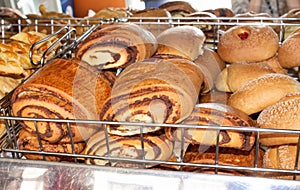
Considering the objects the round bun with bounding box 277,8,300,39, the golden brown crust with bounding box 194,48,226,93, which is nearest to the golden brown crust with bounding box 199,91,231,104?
the golden brown crust with bounding box 194,48,226,93

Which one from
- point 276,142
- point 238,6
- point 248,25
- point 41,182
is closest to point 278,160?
point 276,142

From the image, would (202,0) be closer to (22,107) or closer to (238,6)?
(238,6)

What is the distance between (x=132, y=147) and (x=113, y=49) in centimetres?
18

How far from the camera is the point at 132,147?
539mm

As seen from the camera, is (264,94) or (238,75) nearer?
(264,94)

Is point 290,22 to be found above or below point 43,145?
above

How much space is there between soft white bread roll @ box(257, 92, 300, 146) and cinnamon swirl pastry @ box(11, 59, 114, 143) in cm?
26

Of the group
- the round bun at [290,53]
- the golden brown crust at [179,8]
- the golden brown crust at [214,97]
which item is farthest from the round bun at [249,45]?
the golden brown crust at [179,8]

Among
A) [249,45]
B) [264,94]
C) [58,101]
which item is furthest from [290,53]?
[58,101]

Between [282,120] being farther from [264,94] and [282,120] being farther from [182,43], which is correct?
[182,43]

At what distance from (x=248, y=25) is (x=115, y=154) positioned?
54 centimetres

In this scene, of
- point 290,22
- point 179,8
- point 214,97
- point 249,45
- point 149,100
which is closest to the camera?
point 149,100

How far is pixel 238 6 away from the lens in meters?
2.12

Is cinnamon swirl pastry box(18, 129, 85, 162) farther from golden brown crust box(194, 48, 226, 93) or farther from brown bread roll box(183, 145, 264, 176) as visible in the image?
golden brown crust box(194, 48, 226, 93)
